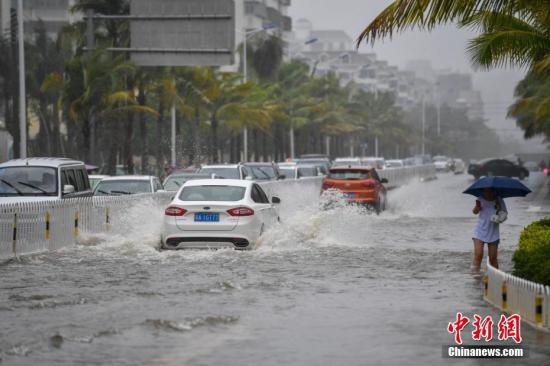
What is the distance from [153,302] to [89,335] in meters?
2.94

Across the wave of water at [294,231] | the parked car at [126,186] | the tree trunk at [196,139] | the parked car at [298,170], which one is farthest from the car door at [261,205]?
the tree trunk at [196,139]

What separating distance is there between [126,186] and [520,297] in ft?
61.2

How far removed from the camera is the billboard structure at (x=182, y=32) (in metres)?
38.1

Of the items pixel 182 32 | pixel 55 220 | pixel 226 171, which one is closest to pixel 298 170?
pixel 182 32

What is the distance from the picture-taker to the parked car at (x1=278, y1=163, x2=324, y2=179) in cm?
5262

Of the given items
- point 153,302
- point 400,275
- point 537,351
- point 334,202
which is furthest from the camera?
point 334,202

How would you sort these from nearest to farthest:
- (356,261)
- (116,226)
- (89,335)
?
1. (89,335)
2. (356,261)
3. (116,226)

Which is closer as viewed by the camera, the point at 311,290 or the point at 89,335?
the point at 89,335

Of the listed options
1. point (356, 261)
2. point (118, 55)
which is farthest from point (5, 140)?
point (356, 261)

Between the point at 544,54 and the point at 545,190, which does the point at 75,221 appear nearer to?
the point at 544,54

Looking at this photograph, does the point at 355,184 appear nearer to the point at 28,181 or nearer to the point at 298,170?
the point at 28,181

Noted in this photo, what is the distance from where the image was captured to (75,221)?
25.0 meters

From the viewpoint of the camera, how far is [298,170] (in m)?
56.4

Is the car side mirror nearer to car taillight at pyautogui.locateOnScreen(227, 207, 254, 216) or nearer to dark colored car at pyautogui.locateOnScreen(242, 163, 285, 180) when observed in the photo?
car taillight at pyautogui.locateOnScreen(227, 207, 254, 216)
